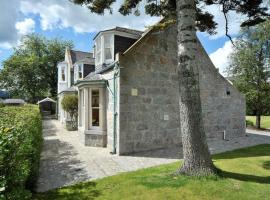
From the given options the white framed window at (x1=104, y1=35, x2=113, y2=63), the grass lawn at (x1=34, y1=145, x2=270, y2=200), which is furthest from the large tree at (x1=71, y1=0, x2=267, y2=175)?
the white framed window at (x1=104, y1=35, x2=113, y2=63)

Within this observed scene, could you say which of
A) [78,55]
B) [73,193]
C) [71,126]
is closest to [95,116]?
[73,193]

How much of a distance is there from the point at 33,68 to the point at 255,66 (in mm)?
36646

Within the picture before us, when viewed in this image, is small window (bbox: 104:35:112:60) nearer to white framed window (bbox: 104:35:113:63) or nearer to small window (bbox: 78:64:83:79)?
white framed window (bbox: 104:35:113:63)

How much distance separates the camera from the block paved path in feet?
24.8

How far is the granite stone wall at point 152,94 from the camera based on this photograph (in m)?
11.0

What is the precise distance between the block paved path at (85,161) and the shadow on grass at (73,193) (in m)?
0.41

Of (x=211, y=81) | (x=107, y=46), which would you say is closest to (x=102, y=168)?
(x=107, y=46)

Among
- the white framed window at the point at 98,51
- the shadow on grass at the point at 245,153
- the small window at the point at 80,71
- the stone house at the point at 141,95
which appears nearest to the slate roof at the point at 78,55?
the small window at the point at 80,71

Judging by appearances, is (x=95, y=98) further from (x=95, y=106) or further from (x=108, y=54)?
(x=108, y=54)

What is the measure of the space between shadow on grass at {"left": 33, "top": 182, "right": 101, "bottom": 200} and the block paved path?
0.41 m

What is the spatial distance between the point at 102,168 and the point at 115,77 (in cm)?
441

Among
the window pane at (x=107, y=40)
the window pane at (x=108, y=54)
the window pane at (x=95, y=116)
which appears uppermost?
the window pane at (x=107, y=40)

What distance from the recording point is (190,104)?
7070 mm

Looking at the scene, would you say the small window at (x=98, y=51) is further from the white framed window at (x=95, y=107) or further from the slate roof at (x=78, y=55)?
the slate roof at (x=78, y=55)
